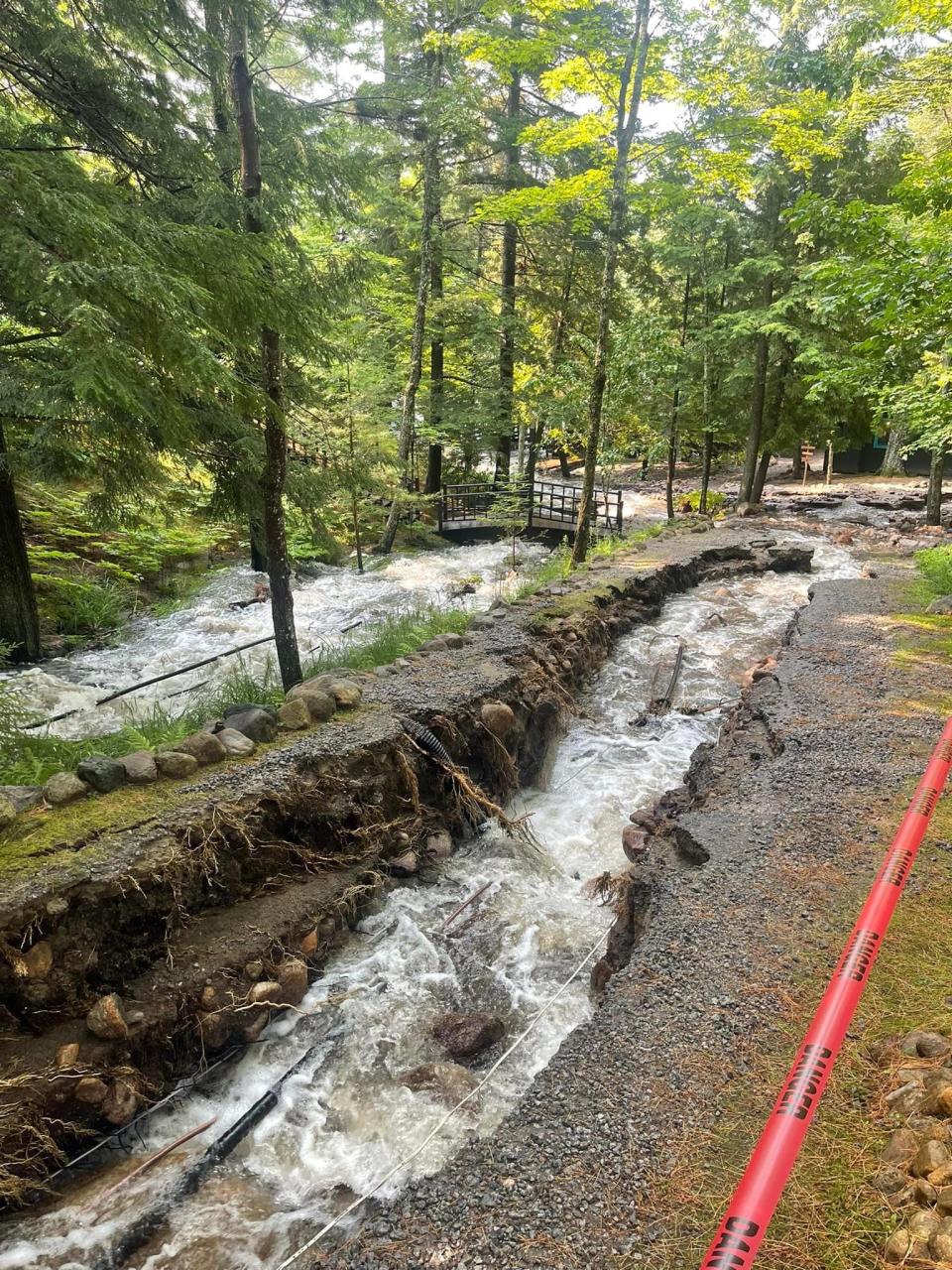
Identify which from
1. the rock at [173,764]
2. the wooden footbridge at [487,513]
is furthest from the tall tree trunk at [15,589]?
the wooden footbridge at [487,513]

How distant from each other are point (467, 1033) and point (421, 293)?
49.7 feet

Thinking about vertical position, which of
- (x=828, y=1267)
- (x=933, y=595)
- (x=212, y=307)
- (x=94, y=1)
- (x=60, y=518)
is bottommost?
(x=828, y=1267)

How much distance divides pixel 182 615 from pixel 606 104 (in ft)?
35.4

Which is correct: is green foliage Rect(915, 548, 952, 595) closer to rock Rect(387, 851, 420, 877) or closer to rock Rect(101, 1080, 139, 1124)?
rock Rect(387, 851, 420, 877)

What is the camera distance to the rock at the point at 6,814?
3.61m

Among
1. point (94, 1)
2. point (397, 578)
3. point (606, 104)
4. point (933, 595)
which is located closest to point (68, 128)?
point (94, 1)

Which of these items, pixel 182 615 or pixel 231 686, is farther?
pixel 182 615

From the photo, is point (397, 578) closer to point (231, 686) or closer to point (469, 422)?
point (469, 422)

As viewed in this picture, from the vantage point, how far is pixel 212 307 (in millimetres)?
4516

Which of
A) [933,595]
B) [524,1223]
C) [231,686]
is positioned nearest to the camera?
[524,1223]

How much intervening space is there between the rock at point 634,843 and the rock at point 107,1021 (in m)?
3.38

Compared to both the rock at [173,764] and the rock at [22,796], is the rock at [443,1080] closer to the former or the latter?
the rock at [173,764]

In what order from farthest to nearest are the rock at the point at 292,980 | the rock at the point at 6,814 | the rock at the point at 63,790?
1. the rock at the point at 63,790
2. the rock at the point at 292,980
3. the rock at the point at 6,814

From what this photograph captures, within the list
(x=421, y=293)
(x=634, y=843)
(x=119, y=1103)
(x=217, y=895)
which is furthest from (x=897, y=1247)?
(x=421, y=293)
